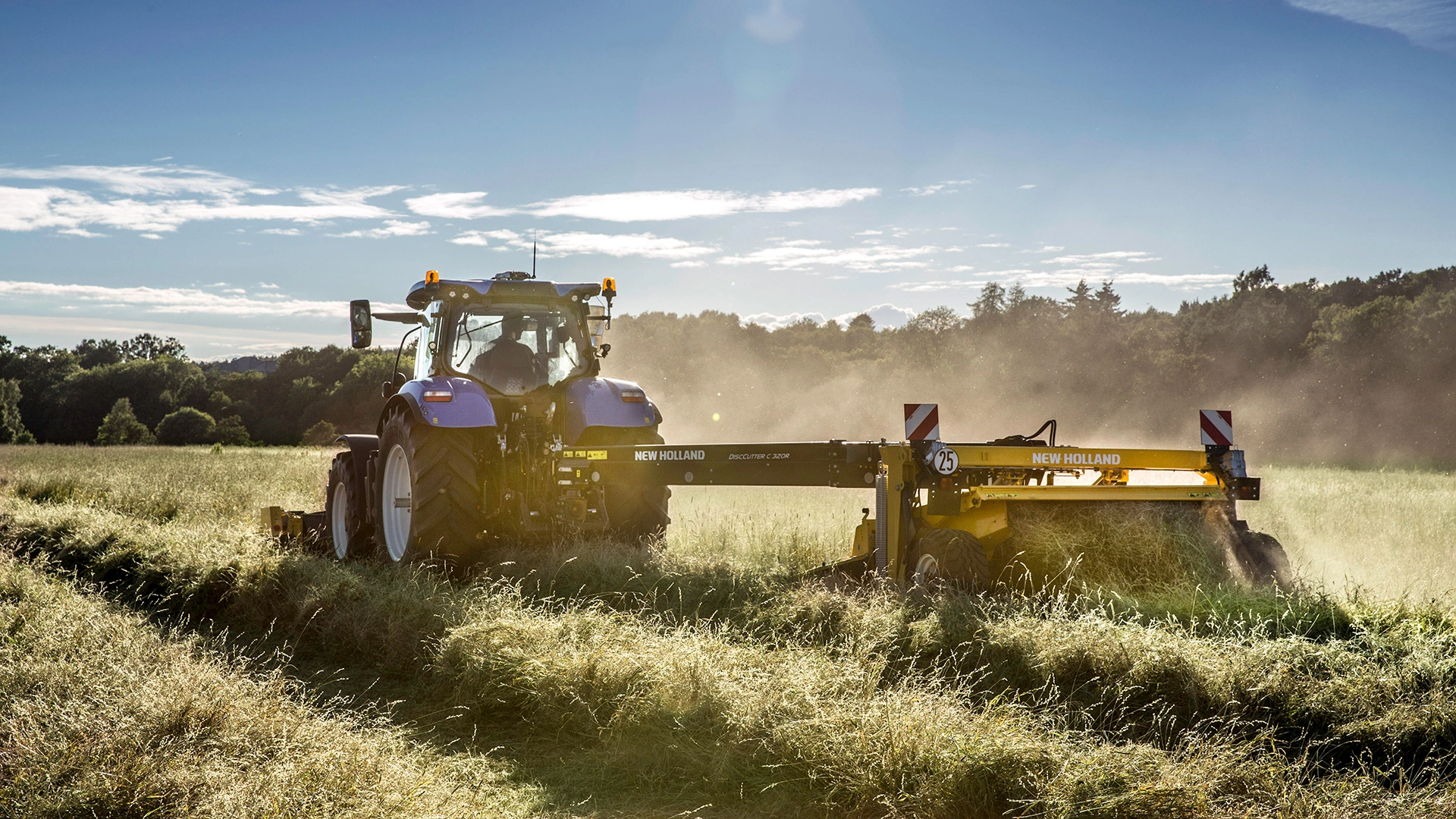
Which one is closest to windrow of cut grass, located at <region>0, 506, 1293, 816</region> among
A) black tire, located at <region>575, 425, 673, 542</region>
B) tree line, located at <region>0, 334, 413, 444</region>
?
black tire, located at <region>575, 425, 673, 542</region>

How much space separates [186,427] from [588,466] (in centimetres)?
5240

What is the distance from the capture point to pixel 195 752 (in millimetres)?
3625

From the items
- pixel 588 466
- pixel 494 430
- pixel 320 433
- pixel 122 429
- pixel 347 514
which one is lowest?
pixel 122 429

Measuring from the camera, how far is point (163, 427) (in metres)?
51.7

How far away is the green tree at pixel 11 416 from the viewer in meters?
50.5

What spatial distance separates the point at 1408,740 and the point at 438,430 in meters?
5.86

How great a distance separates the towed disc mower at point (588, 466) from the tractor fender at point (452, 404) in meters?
0.02

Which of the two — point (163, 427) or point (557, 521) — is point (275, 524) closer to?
point (557, 521)

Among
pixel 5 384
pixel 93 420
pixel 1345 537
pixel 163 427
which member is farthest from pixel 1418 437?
pixel 5 384

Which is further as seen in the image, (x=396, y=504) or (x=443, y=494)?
(x=396, y=504)

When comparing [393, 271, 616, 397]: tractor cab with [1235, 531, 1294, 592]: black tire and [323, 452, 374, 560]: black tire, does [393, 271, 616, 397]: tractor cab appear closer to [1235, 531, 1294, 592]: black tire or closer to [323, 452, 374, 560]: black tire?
[323, 452, 374, 560]: black tire

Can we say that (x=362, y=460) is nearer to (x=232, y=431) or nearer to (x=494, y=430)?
(x=494, y=430)

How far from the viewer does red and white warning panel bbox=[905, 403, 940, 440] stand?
5355mm

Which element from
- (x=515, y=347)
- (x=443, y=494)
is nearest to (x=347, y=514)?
(x=443, y=494)
